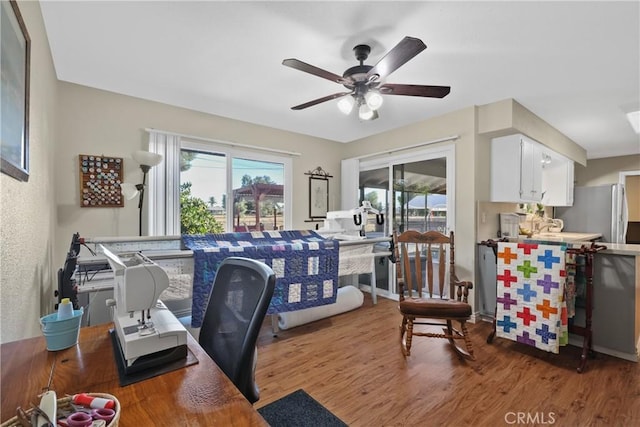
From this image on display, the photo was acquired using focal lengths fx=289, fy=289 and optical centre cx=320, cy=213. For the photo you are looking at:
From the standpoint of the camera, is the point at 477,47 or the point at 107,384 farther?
the point at 477,47

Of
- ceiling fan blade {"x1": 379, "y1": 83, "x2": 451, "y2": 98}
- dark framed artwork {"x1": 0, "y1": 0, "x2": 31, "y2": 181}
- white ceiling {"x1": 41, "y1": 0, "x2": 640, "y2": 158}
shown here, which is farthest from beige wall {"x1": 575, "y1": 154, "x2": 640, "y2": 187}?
dark framed artwork {"x1": 0, "y1": 0, "x2": 31, "y2": 181}

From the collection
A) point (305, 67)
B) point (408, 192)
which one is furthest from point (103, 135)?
point (408, 192)

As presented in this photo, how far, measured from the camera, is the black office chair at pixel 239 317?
3.14 ft

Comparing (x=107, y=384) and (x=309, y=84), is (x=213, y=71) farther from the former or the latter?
(x=107, y=384)

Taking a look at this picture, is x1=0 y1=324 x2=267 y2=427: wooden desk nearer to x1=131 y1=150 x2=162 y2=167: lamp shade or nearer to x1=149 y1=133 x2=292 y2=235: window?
x1=131 y1=150 x2=162 y2=167: lamp shade

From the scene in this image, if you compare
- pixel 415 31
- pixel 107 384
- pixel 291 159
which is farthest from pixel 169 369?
pixel 291 159

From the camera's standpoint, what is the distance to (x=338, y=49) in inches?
80.9

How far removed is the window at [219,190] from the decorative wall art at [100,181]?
31 cm

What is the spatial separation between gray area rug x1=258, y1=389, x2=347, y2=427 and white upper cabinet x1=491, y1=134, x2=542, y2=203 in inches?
110

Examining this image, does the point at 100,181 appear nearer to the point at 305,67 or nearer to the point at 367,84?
the point at 305,67

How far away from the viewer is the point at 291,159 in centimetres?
407

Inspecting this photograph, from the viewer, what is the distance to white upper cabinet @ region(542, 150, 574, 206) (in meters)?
4.40

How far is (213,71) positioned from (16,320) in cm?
205

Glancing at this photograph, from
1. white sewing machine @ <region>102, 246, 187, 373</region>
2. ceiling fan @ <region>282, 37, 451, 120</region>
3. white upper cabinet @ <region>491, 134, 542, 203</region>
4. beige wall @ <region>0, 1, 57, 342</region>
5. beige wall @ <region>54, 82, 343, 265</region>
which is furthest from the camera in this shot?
white upper cabinet @ <region>491, 134, 542, 203</region>
